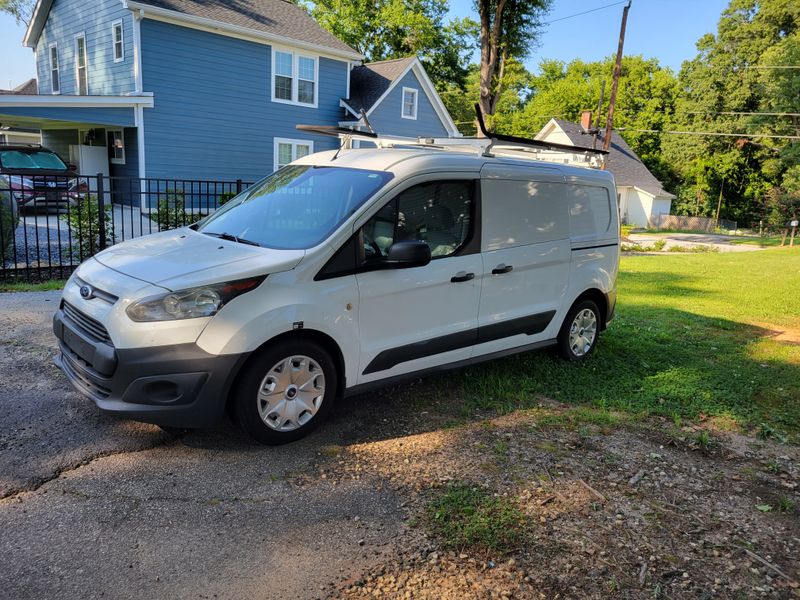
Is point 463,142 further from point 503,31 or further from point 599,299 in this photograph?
point 503,31

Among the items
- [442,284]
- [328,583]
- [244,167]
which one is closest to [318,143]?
[244,167]

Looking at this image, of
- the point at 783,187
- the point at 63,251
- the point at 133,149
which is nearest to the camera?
the point at 63,251

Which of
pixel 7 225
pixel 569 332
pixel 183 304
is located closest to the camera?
pixel 183 304

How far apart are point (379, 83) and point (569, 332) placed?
19.7m

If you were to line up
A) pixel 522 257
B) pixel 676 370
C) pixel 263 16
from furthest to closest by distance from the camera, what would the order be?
pixel 263 16 → pixel 676 370 → pixel 522 257

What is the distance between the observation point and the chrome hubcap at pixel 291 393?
387 cm

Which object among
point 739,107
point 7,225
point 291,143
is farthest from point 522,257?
point 739,107

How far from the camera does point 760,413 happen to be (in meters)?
5.22

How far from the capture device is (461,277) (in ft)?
15.6

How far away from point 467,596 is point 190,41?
1966 cm

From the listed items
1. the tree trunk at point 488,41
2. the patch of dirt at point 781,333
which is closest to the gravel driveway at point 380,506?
the patch of dirt at point 781,333

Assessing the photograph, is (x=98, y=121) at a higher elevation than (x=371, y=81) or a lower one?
lower

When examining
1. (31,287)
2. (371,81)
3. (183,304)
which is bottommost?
(31,287)

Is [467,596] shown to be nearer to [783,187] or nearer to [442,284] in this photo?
[442,284]
